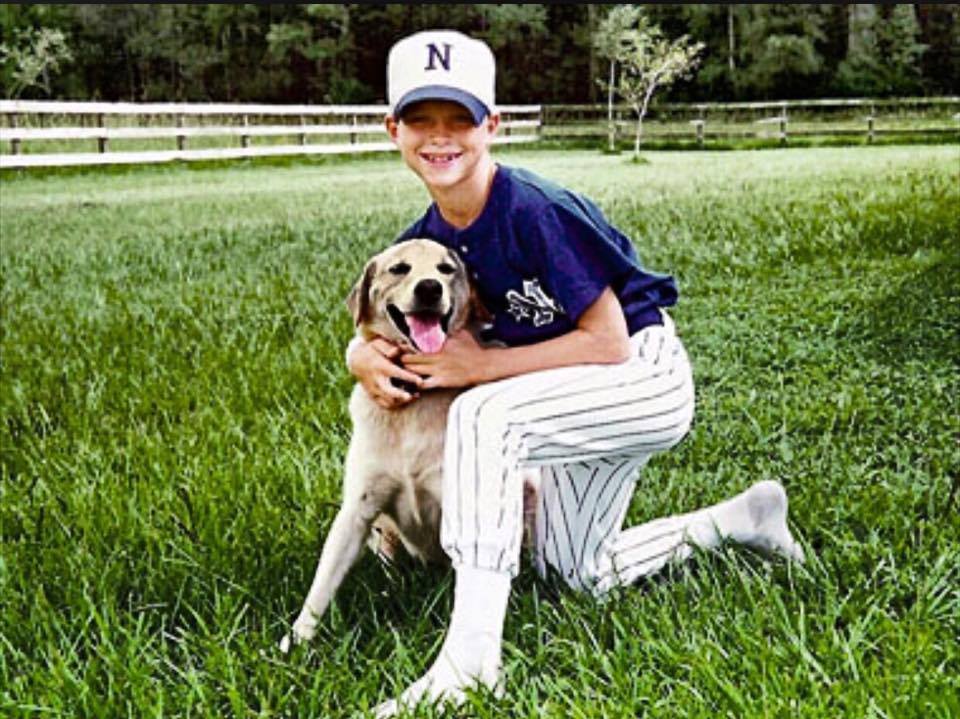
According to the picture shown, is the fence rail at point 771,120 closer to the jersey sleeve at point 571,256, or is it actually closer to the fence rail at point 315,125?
the fence rail at point 315,125

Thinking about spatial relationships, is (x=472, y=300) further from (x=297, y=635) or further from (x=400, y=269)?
(x=297, y=635)

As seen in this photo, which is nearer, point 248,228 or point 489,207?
point 489,207

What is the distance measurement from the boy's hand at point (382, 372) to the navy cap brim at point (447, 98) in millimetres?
250

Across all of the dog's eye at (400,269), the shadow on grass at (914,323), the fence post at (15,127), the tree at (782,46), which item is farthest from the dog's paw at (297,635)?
the fence post at (15,127)

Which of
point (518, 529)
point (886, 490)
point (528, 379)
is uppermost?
point (528, 379)

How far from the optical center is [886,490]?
85.9 inches

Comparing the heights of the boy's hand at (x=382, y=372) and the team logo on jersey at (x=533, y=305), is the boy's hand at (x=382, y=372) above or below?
below

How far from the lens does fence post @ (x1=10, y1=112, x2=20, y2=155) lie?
7.62 metres

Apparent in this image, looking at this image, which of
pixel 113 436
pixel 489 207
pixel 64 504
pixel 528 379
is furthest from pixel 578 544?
pixel 113 436

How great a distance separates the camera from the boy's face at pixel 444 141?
1.50 m

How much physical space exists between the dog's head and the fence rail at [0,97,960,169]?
15.8 ft

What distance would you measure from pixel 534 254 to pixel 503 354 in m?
0.11

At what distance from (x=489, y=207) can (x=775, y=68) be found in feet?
18.1

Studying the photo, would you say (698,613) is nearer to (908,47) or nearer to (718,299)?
(718,299)
